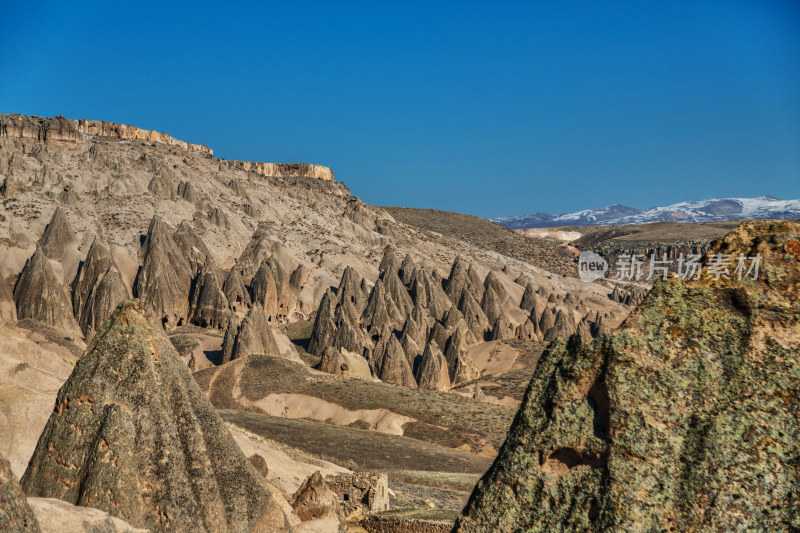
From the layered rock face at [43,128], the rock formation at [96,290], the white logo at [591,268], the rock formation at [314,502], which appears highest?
the layered rock face at [43,128]

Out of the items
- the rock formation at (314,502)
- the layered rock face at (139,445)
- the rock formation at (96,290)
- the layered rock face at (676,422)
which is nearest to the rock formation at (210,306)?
the rock formation at (96,290)

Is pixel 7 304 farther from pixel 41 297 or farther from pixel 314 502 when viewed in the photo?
pixel 314 502

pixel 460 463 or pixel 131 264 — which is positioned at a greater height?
pixel 131 264

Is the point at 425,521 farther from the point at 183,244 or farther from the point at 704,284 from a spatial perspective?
the point at 183,244

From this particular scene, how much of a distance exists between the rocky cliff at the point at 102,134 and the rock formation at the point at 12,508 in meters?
106

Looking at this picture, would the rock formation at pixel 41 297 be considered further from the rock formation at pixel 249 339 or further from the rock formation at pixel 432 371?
the rock formation at pixel 432 371

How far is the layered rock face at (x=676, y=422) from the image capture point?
480 centimetres

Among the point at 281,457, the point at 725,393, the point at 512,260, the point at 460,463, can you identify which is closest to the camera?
the point at 725,393

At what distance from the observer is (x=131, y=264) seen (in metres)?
73.2

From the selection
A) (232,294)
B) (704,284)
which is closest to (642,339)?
(704,284)

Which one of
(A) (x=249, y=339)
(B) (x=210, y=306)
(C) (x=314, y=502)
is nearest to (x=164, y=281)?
(B) (x=210, y=306)

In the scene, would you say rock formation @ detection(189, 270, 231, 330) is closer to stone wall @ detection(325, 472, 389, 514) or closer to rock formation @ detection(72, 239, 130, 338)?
rock formation @ detection(72, 239, 130, 338)

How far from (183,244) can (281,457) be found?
56758 millimetres

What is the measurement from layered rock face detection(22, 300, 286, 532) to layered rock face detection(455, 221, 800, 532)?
5.78 metres
